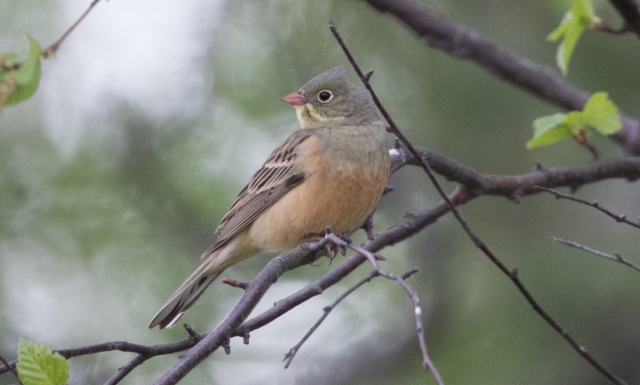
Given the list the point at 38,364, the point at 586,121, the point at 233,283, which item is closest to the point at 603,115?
the point at 586,121

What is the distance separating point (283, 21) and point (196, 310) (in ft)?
11.3

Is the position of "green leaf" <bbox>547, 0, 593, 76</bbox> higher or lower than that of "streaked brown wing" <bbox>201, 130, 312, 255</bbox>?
higher

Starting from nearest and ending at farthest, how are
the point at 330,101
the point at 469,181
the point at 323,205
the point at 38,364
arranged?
the point at 38,364, the point at 469,181, the point at 323,205, the point at 330,101

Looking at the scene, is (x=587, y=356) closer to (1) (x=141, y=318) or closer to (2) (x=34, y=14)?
(1) (x=141, y=318)

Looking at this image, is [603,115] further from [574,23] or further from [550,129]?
[574,23]

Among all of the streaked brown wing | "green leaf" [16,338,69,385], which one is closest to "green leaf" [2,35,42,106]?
"green leaf" [16,338,69,385]

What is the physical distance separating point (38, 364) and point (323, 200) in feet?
10.2

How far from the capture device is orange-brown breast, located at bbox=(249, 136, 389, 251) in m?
5.96

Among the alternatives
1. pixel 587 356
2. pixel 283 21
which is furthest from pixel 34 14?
pixel 587 356

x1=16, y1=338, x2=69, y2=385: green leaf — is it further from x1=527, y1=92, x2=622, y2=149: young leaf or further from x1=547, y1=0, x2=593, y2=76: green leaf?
x1=547, y1=0, x2=593, y2=76: green leaf

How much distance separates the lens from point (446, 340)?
24.0 feet

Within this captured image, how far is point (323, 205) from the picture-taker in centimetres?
602

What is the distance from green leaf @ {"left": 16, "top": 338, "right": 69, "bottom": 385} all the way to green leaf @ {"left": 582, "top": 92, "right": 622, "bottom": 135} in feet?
11.8

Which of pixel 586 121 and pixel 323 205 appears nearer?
pixel 586 121
